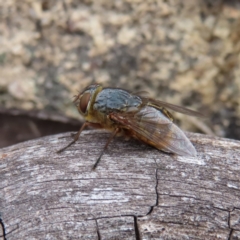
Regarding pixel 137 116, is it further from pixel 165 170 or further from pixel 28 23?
pixel 28 23

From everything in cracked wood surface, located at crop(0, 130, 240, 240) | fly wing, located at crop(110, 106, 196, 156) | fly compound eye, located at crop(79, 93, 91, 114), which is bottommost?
cracked wood surface, located at crop(0, 130, 240, 240)

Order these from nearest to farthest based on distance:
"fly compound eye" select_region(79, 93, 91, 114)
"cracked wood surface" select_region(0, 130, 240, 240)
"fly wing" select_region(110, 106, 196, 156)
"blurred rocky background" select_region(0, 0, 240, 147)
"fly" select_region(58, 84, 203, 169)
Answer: "cracked wood surface" select_region(0, 130, 240, 240) → "fly wing" select_region(110, 106, 196, 156) → "fly" select_region(58, 84, 203, 169) → "fly compound eye" select_region(79, 93, 91, 114) → "blurred rocky background" select_region(0, 0, 240, 147)

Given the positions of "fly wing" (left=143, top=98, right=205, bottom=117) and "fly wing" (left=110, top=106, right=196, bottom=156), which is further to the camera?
"fly wing" (left=143, top=98, right=205, bottom=117)

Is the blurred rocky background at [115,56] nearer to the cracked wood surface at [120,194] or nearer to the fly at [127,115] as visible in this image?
the fly at [127,115]

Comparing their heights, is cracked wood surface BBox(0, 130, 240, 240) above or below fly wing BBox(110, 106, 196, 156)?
below

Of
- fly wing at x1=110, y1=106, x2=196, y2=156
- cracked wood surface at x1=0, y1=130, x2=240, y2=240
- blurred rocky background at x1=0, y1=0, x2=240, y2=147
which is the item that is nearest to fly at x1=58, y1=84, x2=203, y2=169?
fly wing at x1=110, y1=106, x2=196, y2=156

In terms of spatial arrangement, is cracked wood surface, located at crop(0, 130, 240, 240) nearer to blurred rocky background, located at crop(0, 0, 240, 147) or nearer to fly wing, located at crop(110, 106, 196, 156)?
fly wing, located at crop(110, 106, 196, 156)

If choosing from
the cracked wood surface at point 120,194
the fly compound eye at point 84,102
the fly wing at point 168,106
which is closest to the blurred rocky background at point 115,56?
the fly wing at point 168,106
